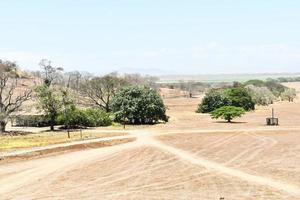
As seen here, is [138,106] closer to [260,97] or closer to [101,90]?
[101,90]

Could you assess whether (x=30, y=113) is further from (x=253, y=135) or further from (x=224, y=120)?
(x=253, y=135)

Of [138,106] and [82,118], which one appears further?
[138,106]

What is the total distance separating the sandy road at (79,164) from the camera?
36844 mm

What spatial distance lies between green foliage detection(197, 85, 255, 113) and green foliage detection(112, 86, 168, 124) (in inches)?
849

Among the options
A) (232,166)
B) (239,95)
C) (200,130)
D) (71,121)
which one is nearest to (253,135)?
(200,130)

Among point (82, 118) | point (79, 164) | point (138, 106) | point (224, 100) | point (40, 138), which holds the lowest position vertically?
point (79, 164)

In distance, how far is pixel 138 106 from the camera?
77750mm

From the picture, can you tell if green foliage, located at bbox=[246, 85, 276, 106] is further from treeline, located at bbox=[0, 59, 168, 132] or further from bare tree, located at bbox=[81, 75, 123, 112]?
treeline, located at bbox=[0, 59, 168, 132]

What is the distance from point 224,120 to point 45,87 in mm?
27332

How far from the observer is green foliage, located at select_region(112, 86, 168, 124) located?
7756 centimetres

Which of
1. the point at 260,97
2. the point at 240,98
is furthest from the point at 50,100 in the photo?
the point at 260,97

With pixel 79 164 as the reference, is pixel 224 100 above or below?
above

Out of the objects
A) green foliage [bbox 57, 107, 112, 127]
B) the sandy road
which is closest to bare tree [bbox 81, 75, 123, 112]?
green foliage [bbox 57, 107, 112, 127]

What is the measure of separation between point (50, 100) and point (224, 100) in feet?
128
